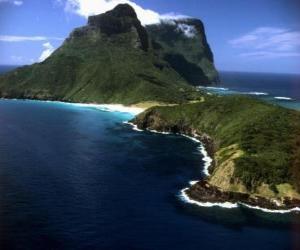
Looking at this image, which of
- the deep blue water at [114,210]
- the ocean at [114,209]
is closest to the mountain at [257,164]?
the ocean at [114,209]

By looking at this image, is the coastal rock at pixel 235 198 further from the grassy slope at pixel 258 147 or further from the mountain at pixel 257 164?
the grassy slope at pixel 258 147

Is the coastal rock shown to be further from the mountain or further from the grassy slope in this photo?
the grassy slope

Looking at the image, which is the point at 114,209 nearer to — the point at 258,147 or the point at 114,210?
the point at 114,210

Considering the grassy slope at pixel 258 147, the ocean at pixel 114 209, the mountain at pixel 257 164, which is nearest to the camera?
the ocean at pixel 114 209

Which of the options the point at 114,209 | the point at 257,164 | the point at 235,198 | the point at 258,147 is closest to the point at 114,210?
the point at 114,209

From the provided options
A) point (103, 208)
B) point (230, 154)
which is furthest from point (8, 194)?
point (230, 154)
